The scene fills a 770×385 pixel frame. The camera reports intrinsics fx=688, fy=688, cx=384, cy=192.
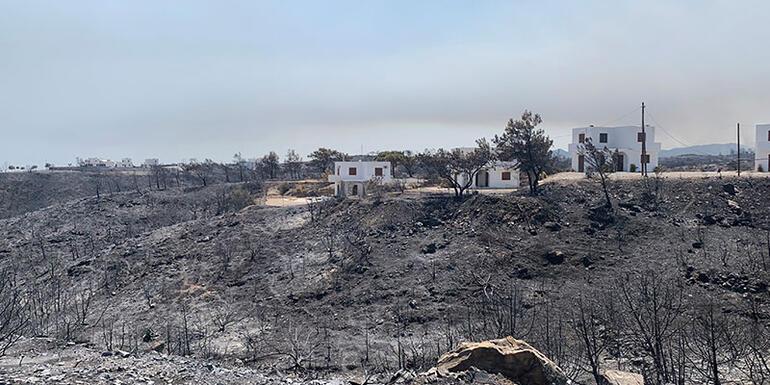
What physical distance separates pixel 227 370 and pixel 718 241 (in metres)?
28.4

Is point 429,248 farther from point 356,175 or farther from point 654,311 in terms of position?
point 356,175

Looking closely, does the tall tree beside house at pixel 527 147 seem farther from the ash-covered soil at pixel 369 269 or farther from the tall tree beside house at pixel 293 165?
the tall tree beside house at pixel 293 165

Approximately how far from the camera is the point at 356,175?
6450 cm

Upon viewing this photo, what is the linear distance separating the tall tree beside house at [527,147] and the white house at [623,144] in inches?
561

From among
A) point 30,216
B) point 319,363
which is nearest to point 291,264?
point 319,363

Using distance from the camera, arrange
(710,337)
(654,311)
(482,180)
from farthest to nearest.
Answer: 1. (482,180)
2. (710,337)
3. (654,311)

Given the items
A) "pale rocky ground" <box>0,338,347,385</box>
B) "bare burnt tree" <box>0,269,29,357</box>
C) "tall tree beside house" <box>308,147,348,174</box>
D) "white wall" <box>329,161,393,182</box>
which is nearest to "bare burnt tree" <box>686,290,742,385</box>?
"pale rocky ground" <box>0,338,347,385</box>

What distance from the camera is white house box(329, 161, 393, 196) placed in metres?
64.2

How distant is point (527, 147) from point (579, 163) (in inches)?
647

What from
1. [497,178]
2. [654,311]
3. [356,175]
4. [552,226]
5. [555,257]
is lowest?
[555,257]

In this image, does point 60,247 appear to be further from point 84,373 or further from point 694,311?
point 694,311

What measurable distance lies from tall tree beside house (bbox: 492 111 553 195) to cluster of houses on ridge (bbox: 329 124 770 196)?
792 cm

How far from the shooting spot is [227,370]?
2355 cm

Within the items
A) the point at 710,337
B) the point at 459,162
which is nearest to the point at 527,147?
the point at 459,162
